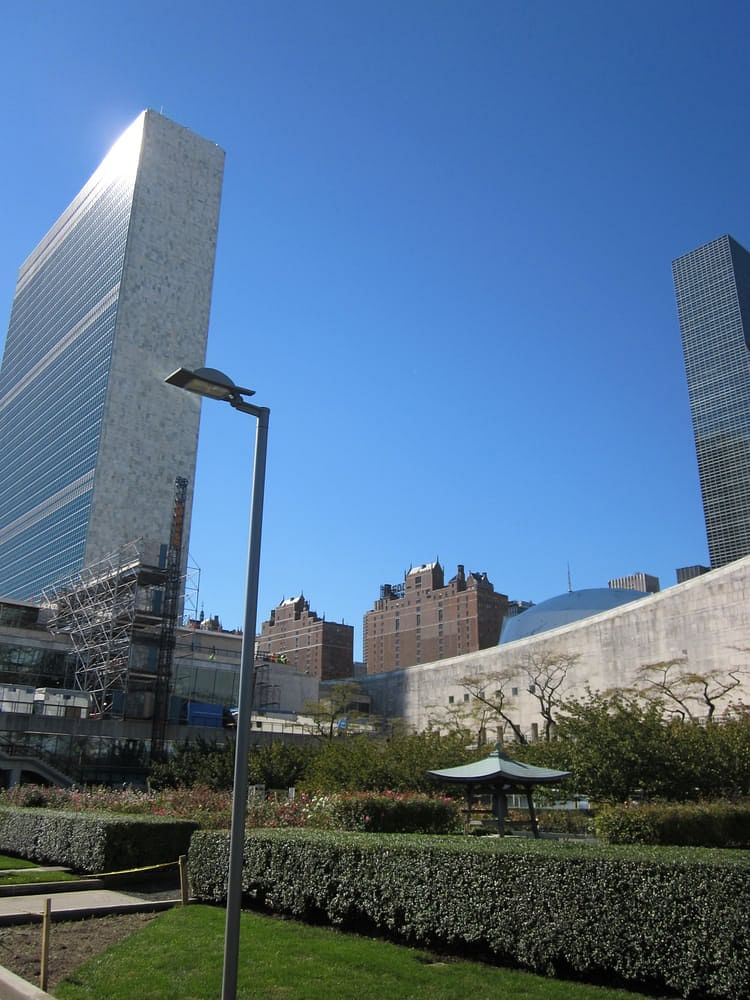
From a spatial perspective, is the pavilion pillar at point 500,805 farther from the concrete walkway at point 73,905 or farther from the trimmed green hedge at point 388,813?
the concrete walkway at point 73,905

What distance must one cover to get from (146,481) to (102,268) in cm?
4072

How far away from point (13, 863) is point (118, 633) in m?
49.4

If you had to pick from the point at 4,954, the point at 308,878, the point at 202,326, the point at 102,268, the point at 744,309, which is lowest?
the point at 4,954

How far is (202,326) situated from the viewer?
133500mm

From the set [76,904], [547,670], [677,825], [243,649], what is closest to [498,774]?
[677,825]

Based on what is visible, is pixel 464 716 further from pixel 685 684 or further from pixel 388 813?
pixel 388 813

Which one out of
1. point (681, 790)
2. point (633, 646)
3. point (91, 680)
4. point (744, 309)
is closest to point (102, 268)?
point (91, 680)

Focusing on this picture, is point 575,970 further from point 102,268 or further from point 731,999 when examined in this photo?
point 102,268

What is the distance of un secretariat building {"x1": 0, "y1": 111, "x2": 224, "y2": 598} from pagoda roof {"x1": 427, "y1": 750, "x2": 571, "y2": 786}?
95165 mm

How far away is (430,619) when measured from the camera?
579 feet

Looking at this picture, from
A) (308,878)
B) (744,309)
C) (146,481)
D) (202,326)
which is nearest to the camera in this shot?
(308,878)

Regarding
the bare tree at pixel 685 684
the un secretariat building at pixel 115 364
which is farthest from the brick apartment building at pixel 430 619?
the bare tree at pixel 685 684

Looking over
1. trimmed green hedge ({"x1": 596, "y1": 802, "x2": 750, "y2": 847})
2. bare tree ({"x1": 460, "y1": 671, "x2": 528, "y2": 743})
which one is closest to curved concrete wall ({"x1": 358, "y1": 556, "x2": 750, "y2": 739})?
bare tree ({"x1": 460, "y1": 671, "x2": 528, "y2": 743})

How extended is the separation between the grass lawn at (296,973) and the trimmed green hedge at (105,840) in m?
6.27
